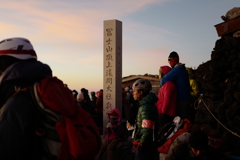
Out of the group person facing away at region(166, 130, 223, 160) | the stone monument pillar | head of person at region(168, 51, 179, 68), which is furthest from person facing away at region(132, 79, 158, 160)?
the stone monument pillar

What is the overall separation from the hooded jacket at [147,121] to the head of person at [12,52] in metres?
3.33

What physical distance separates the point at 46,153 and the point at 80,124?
0.30 metres

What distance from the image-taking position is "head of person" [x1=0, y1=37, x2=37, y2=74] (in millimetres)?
2324

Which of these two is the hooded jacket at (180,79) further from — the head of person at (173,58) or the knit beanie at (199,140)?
the knit beanie at (199,140)

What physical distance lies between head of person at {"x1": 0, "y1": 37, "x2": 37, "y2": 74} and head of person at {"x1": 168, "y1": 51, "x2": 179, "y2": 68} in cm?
558

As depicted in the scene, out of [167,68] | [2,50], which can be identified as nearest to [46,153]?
[2,50]

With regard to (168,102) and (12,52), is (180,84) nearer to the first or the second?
(168,102)

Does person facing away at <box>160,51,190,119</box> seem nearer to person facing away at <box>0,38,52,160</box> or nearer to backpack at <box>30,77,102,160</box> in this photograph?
person facing away at <box>0,38,52,160</box>

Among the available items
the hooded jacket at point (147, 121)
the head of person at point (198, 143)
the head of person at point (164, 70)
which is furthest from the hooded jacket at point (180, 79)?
the head of person at point (198, 143)

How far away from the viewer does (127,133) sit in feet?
29.8

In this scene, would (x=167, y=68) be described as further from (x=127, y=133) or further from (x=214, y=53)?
(x=127, y=133)

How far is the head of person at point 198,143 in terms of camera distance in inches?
187

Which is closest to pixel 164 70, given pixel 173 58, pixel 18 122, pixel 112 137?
pixel 173 58

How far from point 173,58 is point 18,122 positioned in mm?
5966
